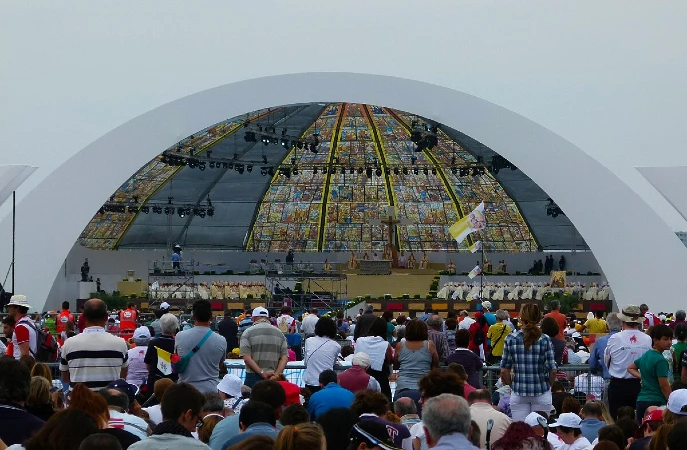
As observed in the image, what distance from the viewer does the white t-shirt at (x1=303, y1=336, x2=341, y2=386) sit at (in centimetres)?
955

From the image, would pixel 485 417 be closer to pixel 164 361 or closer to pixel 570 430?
pixel 570 430

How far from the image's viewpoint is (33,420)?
5871 mm

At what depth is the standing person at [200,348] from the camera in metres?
8.42

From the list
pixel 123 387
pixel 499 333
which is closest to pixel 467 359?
pixel 499 333

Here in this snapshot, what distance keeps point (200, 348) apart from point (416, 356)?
2030 millimetres

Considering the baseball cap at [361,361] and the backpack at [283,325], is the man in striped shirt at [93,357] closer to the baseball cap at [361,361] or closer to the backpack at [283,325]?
the baseball cap at [361,361]

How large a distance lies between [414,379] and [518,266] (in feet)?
106

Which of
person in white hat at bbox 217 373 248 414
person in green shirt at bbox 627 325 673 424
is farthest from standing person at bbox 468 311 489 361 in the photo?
person in white hat at bbox 217 373 248 414

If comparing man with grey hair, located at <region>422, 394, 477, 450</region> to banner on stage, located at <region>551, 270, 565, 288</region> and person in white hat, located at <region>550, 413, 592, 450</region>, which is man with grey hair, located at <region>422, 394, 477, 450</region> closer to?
person in white hat, located at <region>550, 413, 592, 450</region>

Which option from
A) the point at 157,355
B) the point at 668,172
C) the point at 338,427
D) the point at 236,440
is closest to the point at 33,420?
the point at 236,440

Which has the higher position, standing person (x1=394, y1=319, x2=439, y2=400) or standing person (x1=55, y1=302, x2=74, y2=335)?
standing person (x1=394, y1=319, x2=439, y2=400)

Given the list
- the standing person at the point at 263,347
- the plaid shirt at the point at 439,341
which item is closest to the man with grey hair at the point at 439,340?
the plaid shirt at the point at 439,341

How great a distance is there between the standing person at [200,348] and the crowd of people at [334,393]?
0.01 meters

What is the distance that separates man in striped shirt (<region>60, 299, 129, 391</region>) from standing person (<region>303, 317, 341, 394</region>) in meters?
2.18
